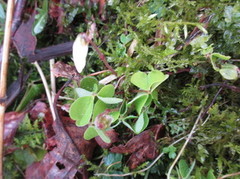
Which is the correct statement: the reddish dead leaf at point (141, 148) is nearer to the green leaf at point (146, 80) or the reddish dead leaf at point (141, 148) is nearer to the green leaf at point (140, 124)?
the green leaf at point (140, 124)

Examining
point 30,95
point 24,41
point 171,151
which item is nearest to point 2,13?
point 24,41

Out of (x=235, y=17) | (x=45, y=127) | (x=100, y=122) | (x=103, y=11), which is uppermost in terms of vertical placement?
(x=103, y=11)

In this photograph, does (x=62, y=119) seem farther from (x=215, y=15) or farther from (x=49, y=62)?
(x=215, y=15)

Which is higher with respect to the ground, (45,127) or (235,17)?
(235,17)

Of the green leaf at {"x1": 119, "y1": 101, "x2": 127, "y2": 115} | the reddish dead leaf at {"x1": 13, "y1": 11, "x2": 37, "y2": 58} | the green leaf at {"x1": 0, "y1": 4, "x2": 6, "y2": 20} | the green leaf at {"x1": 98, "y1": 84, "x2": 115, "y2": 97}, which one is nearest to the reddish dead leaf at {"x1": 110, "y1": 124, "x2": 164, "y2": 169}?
the green leaf at {"x1": 119, "y1": 101, "x2": 127, "y2": 115}

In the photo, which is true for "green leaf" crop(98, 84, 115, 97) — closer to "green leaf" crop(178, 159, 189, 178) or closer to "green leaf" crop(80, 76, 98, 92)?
"green leaf" crop(80, 76, 98, 92)

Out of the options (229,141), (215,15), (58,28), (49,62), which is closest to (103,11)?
(58,28)
